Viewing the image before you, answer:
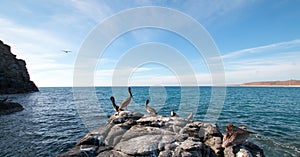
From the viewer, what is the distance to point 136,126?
8148 mm

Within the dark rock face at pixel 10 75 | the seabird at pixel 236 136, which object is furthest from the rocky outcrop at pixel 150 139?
the dark rock face at pixel 10 75

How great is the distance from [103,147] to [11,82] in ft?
228

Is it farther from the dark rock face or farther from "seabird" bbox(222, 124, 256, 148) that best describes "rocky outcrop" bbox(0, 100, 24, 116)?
the dark rock face

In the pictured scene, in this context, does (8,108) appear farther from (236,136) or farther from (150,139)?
(236,136)

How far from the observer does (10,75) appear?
5759 centimetres

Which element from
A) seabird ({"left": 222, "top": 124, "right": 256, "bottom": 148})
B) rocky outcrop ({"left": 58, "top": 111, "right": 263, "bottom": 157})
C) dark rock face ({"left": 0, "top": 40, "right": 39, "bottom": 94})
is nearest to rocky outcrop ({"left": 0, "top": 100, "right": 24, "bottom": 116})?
rocky outcrop ({"left": 58, "top": 111, "right": 263, "bottom": 157})

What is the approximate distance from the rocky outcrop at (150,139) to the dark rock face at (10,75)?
6530 cm

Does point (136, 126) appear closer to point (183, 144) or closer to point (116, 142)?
point (116, 142)

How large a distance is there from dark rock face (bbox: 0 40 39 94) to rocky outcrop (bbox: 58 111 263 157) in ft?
214

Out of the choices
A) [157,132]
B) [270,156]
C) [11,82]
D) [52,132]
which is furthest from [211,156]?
[11,82]

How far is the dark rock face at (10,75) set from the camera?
5472 centimetres

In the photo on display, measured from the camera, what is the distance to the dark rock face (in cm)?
5472

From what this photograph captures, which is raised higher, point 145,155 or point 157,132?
point 157,132

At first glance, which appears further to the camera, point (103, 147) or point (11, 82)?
point (11, 82)
